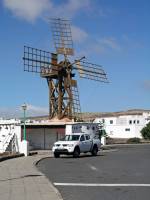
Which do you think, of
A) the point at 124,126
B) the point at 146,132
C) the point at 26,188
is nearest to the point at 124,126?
the point at 124,126

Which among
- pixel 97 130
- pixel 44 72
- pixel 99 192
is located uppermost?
pixel 44 72

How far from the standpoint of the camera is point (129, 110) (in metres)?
199

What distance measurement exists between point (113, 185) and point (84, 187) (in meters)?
1.17

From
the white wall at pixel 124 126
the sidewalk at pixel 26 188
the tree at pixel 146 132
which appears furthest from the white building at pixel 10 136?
the white wall at pixel 124 126

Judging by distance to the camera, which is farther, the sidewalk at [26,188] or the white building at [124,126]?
the white building at [124,126]

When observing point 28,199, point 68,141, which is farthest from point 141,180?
point 68,141

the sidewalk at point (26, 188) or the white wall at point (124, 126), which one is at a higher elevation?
the white wall at point (124, 126)

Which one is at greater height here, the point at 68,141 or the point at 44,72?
the point at 44,72

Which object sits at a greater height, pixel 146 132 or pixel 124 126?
pixel 124 126

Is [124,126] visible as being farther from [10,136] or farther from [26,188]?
[26,188]

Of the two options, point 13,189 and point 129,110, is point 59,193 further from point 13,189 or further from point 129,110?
point 129,110

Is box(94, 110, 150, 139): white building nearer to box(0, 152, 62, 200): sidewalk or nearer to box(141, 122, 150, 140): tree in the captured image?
box(141, 122, 150, 140): tree

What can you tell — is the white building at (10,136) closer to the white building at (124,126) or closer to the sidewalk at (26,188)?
the sidewalk at (26,188)

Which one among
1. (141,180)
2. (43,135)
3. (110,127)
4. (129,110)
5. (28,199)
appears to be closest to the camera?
(28,199)
